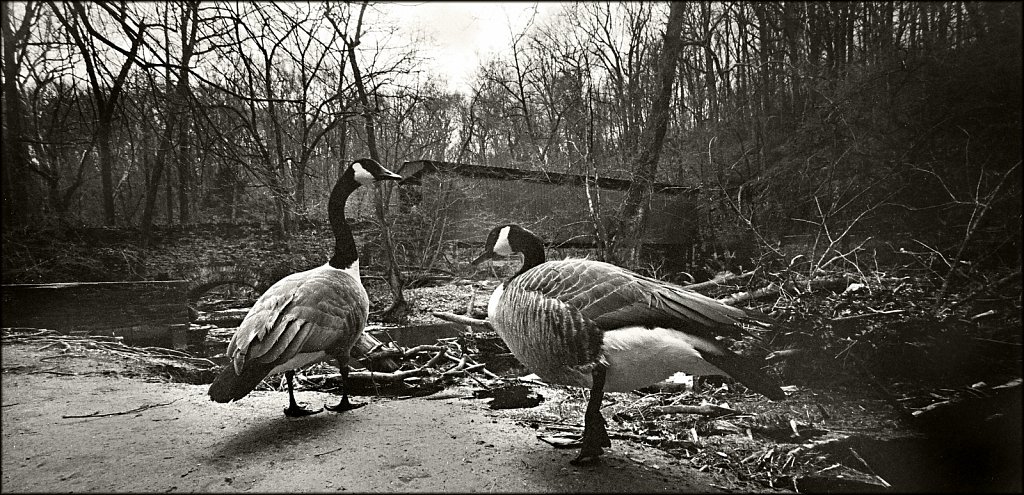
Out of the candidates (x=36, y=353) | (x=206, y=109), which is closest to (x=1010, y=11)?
(x=206, y=109)

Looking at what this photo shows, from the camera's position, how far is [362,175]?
2908 millimetres

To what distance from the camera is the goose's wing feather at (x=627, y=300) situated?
1.56 m

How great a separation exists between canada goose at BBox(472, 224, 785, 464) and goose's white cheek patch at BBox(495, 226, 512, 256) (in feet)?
1.66

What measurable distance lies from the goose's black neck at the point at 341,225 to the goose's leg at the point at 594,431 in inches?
73.6

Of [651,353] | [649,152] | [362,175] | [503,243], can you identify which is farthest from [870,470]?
[362,175]

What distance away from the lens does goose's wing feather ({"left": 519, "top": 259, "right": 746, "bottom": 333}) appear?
1.56 metres

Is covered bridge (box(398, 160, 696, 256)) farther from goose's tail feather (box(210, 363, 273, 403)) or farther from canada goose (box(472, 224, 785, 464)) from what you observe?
goose's tail feather (box(210, 363, 273, 403))

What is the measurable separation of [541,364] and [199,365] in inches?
110

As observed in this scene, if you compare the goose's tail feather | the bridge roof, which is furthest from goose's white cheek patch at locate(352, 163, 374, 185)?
the goose's tail feather

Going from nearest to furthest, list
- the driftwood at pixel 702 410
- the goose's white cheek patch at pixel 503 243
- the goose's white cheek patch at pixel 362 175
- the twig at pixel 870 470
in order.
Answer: the twig at pixel 870 470 → the driftwood at pixel 702 410 → the goose's white cheek patch at pixel 503 243 → the goose's white cheek patch at pixel 362 175

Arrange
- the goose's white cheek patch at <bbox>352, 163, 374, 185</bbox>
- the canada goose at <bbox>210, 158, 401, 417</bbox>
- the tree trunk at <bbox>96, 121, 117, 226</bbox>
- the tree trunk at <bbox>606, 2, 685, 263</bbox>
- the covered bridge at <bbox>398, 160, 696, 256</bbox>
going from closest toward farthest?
the tree trunk at <bbox>606, 2, 685, 263</bbox>
the canada goose at <bbox>210, 158, 401, 417</bbox>
the tree trunk at <bbox>96, 121, 117, 226</bbox>
the goose's white cheek patch at <bbox>352, 163, 374, 185</bbox>
the covered bridge at <bbox>398, 160, 696, 256</bbox>

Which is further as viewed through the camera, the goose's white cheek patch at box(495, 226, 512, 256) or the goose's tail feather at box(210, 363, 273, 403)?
the goose's white cheek patch at box(495, 226, 512, 256)

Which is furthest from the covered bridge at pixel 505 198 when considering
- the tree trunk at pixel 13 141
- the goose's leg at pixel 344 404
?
the tree trunk at pixel 13 141

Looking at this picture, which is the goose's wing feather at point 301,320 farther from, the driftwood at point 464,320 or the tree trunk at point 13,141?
the driftwood at point 464,320
